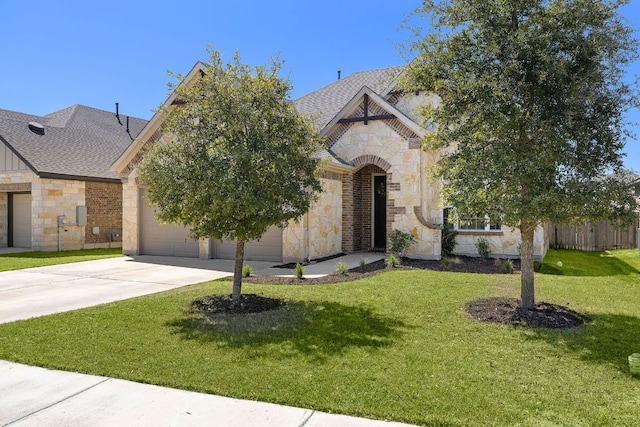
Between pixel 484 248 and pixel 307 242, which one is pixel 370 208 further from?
pixel 484 248

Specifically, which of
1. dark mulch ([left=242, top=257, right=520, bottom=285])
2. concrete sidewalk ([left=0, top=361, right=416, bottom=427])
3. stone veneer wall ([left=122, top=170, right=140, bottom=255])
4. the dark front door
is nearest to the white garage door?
stone veneer wall ([left=122, top=170, right=140, bottom=255])

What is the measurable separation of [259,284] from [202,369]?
4.98 metres

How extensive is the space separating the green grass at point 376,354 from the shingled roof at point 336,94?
10.3 m

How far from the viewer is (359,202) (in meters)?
16.0

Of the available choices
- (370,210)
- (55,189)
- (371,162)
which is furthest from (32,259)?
(371,162)

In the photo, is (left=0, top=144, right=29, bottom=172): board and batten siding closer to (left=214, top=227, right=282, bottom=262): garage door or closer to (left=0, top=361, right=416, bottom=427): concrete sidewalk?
(left=214, top=227, right=282, bottom=262): garage door

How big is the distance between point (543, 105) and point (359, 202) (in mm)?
9733

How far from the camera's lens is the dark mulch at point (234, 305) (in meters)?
7.36

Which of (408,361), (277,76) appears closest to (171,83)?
(277,76)

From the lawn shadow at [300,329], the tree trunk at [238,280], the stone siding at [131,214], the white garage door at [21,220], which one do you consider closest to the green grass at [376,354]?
the lawn shadow at [300,329]

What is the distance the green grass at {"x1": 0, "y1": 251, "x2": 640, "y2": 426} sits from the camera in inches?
153

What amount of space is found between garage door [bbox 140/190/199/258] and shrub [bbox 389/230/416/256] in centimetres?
653

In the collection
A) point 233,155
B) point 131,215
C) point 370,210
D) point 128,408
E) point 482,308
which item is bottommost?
point 128,408

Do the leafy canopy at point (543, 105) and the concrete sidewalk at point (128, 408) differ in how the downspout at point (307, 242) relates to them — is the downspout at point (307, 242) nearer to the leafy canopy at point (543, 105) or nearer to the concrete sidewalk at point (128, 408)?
the leafy canopy at point (543, 105)
